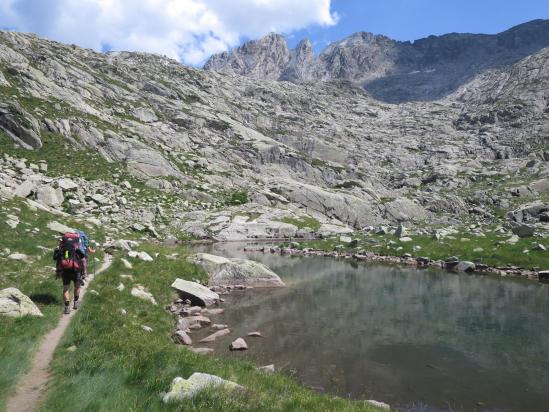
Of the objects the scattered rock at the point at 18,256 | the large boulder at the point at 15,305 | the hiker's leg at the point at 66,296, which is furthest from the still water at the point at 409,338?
the scattered rock at the point at 18,256

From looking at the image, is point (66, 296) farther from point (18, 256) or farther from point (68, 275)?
point (18, 256)

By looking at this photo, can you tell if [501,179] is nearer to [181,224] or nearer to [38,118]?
[181,224]

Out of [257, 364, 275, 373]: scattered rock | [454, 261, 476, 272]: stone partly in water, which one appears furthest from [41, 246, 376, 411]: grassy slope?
[454, 261, 476, 272]: stone partly in water

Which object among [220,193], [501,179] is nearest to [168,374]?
[220,193]

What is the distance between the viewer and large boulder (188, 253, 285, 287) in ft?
117

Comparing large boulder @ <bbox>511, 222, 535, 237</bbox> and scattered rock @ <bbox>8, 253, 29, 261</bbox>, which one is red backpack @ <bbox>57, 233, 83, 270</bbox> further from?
large boulder @ <bbox>511, 222, 535, 237</bbox>

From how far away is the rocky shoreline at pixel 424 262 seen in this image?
4350 centimetres

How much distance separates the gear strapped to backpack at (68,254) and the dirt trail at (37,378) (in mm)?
2486

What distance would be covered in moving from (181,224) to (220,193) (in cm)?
2649

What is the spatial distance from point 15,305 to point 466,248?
49.4 metres

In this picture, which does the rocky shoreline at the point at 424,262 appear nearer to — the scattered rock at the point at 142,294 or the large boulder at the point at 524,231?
the large boulder at the point at 524,231

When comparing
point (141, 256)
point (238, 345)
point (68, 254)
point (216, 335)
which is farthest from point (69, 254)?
point (141, 256)

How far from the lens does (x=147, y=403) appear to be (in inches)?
387

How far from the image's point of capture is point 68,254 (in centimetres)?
1778
